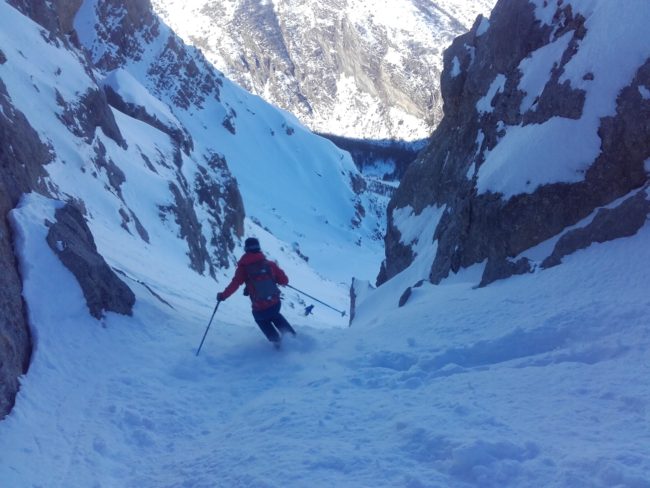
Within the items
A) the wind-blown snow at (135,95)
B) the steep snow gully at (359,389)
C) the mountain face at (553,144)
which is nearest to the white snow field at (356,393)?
the steep snow gully at (359,389)

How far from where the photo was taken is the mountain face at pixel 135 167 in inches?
366

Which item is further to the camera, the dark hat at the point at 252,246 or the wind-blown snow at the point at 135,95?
the wind-blown snow at the point at 135,95

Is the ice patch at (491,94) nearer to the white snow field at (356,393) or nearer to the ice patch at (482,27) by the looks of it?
the ice patch at (482,27)

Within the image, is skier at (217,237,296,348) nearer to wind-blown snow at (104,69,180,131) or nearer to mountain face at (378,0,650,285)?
mountain face at (378,0,650,285)

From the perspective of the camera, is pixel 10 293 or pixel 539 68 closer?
pixel 10 293

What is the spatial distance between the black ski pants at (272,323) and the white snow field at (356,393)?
189mm

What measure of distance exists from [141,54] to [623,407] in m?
73.5

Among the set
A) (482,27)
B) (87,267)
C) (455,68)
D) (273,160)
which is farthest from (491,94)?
(273,160)

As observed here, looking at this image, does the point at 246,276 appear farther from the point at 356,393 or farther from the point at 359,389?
the point at 356,393

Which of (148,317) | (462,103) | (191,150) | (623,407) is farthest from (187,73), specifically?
(623,407)

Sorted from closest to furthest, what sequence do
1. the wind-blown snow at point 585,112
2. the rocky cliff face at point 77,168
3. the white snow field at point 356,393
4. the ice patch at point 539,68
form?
the white snow field at point 356,393 → the rocky cliff face at point 77,168 → the wind-blown snow at point 585,112 → the ice patch at point 539,68

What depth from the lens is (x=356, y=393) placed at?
Answer: 22.9 ft

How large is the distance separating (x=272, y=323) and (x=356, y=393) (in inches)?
118

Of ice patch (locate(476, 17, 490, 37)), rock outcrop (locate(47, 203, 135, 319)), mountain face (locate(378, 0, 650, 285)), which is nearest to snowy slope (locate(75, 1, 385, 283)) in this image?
ice patch (locate(476, 17, 490, 37))
